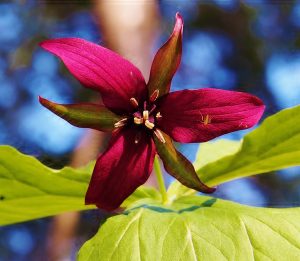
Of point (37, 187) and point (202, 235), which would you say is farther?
point (37, 187)

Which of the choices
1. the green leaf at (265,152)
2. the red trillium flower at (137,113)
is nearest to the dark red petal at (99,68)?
the red trillium flower at (137,113)

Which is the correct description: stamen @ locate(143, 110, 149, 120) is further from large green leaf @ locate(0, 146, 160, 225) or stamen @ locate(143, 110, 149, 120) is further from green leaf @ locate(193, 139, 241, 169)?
green leaf @ locate(193, 139, 241, 169)

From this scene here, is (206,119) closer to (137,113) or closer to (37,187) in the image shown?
(137,113)

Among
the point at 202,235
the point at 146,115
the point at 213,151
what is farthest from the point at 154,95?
the point at 213,151

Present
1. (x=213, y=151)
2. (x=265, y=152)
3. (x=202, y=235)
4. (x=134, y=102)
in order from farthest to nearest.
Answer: (x=213, y=151), (x=265, y=152), (x=134, y=102), (x=202, y=235)

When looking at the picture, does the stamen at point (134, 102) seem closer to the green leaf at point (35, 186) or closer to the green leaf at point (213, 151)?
the green leaf at point (35, 186)

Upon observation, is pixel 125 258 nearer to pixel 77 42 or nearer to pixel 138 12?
pixel 77 42

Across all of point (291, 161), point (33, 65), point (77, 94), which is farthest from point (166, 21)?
point (291, 161)
